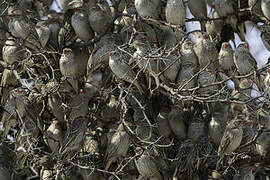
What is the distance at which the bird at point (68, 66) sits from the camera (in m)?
7.66

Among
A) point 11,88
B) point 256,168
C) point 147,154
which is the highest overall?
point 11,88

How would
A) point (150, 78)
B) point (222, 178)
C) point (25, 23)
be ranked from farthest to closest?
point (25, 23) → point (222, 178) → point (150, 78)

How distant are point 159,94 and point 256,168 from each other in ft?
4.88

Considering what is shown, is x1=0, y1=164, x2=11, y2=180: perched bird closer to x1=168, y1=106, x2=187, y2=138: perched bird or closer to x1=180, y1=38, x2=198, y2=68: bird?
x1=168, y1=106, x2=187, y2=138: perched bird

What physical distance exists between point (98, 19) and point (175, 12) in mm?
979

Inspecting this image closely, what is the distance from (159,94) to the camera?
8.05 meters

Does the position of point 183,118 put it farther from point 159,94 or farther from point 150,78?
point 150,78

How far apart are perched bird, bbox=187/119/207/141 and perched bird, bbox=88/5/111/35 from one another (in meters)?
1.64

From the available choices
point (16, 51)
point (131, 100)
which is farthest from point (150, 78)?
point (16, 51)

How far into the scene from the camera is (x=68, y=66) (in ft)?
25.2

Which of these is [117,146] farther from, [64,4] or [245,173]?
[64,4]

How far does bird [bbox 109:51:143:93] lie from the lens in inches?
295

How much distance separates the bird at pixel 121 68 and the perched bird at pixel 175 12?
2.95 ft

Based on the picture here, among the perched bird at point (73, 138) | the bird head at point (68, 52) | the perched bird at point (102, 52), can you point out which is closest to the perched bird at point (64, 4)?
the perched bird at point (102, 52)
